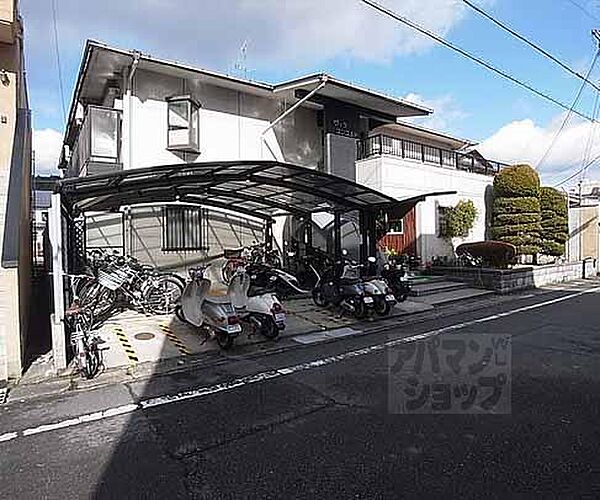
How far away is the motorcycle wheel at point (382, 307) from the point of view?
910 centimetres

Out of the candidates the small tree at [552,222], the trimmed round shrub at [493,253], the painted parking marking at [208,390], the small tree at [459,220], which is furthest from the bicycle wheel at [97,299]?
the small tree at [552,222]

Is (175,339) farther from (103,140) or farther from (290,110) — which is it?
(290,110)

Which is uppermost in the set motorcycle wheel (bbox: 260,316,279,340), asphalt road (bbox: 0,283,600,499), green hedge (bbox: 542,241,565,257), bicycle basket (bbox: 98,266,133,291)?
green hedge (bbox: 542,241,565,257)

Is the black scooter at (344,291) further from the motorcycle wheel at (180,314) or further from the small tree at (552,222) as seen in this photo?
the small tree at (552,222)

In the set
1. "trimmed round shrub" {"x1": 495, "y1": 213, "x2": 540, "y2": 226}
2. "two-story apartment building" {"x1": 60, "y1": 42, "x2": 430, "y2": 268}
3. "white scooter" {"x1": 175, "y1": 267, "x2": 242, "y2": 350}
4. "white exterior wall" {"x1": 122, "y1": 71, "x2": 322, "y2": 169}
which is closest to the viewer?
"white scooter" {"x1": 175, "y1": 267, "x2": 242, "y2": 350}

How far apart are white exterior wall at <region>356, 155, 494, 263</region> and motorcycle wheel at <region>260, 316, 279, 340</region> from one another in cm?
818

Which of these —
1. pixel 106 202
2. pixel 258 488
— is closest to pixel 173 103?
pixel 106 202

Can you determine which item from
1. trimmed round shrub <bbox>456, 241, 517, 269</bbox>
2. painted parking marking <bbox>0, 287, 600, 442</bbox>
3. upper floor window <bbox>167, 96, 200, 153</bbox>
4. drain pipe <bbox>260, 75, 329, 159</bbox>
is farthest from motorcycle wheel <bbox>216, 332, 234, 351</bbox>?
trimmed round shrub <bbox>456, 241, 517, 269</bbox>

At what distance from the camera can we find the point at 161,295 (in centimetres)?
920

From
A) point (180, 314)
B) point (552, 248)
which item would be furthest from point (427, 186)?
point (180, 314)

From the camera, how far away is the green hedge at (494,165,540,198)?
56.1ft

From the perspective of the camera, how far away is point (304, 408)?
444 centimetres

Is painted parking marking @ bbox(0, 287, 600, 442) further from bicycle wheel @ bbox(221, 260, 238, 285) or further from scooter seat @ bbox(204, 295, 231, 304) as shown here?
bicycle wheel @ bbox(221, 260, 238, 285)

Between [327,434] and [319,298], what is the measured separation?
631 centimetres
